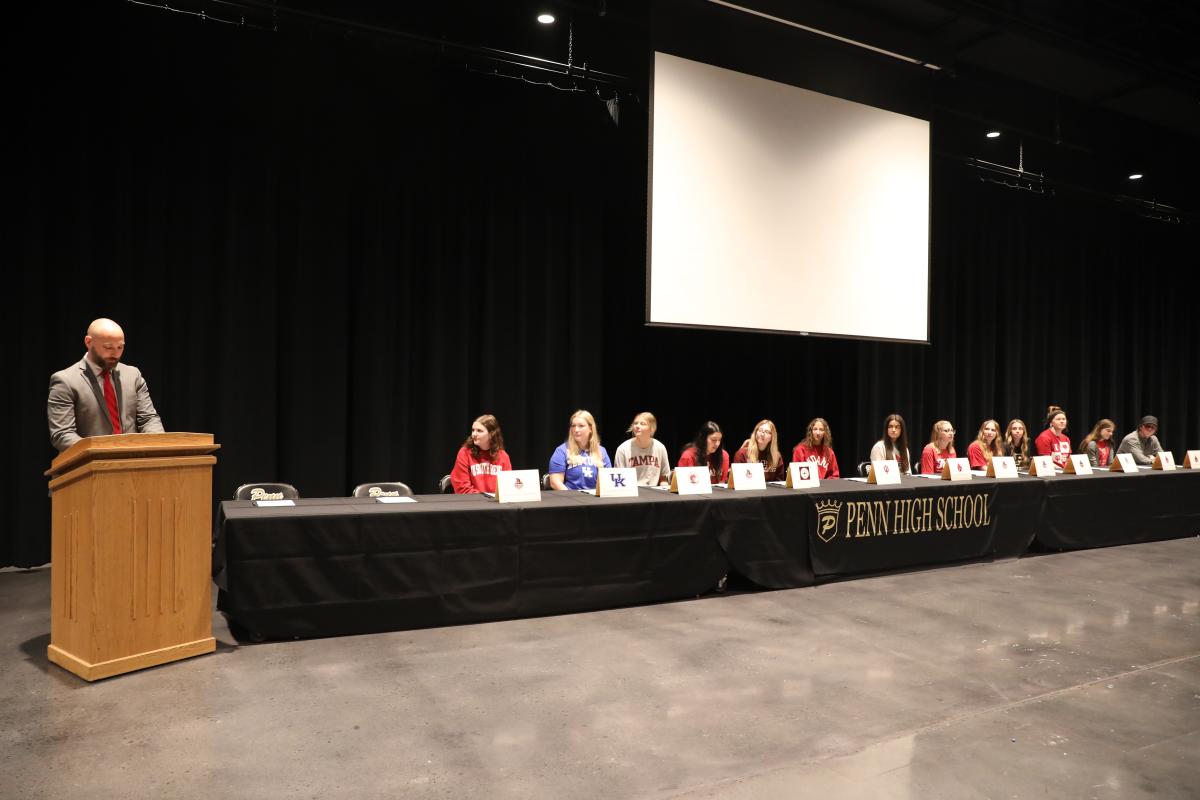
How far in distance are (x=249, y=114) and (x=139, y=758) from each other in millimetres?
4117

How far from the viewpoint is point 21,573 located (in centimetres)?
421

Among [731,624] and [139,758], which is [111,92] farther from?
[731,624]

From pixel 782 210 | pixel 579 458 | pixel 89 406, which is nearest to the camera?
pixel 89 406

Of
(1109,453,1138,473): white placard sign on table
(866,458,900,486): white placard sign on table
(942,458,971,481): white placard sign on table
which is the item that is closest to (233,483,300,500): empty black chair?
(866,458,900,486): white placard sign on table

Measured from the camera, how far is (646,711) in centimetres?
232

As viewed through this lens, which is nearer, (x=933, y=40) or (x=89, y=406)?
(x=89, y=406)

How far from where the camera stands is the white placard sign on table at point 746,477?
406cm

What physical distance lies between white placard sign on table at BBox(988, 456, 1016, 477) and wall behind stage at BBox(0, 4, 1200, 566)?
170cm

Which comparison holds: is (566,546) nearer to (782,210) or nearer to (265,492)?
(265,492)

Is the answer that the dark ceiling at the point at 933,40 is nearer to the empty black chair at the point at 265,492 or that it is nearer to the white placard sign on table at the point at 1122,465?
the empty black chair at the point at 265,492

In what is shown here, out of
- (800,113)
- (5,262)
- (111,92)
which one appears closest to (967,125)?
(800,113)

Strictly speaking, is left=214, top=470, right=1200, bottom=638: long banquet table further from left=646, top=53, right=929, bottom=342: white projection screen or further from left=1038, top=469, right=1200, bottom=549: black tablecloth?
left=646, top=53, right=929, bottom=342: white projection screen

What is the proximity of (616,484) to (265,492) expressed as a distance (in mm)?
1787

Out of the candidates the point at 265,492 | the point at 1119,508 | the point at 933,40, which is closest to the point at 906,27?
the point at 933,40
